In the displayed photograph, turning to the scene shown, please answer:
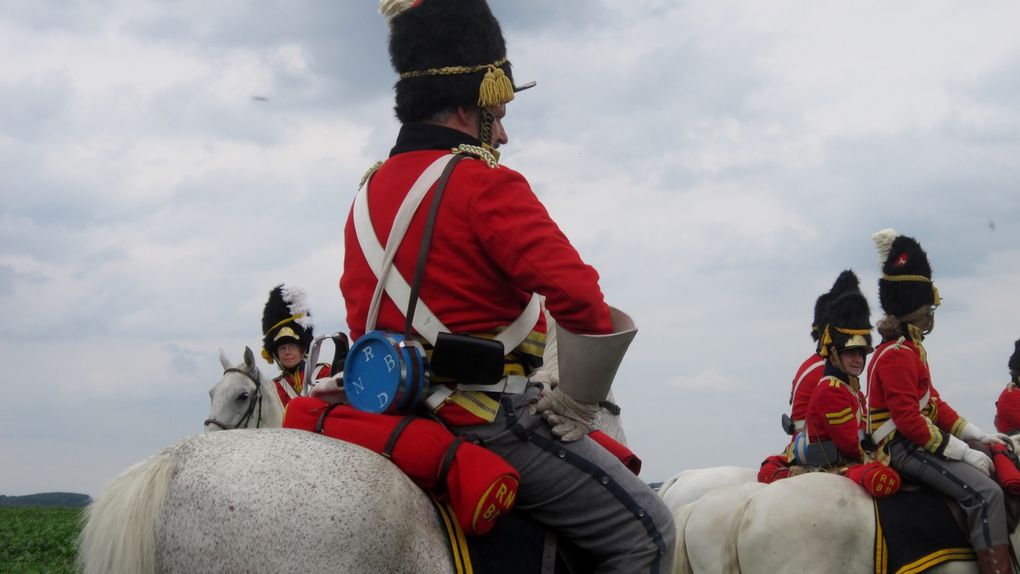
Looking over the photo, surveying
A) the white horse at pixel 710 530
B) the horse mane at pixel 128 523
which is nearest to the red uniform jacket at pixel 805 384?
the white horse at pixel 710 530

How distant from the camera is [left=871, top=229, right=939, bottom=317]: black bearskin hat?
9.70 meters

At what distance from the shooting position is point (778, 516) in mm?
9164

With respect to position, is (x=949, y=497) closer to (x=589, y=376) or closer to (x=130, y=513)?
(x=589, y=376)

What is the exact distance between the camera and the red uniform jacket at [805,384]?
12117 mm

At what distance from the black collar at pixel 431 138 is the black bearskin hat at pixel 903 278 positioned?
649 cm

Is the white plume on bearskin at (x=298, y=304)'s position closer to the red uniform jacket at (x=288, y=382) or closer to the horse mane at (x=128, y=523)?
the red uniform jacket at (x=288, y=382)

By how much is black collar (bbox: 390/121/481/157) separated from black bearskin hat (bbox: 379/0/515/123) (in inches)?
3.0

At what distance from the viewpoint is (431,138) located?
426cm

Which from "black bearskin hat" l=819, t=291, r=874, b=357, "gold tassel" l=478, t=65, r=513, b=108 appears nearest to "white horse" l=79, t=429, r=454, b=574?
"gold tassel" l=478, t=65, r=513, b=108

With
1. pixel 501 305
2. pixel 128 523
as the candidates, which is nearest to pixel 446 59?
pixel 501 305

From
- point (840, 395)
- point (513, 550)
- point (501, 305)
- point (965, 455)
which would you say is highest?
point (501, 305)

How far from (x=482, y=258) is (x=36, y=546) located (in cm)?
1731

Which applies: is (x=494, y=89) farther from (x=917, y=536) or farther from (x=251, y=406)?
(x=251, y=406)

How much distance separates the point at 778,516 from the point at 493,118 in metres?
5.86
